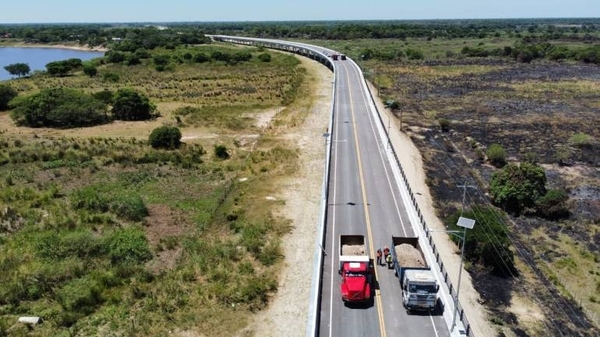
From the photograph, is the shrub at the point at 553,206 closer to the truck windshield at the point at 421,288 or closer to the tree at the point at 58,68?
the truck windshield at the point at 421,288

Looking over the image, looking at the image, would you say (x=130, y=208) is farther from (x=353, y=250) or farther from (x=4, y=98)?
(x=4, y=98)

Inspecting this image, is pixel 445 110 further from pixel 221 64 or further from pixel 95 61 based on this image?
pixel 95 61

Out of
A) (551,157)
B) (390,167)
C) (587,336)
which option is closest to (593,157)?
(551,157)

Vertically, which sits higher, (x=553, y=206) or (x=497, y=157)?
(x=497, y=157)

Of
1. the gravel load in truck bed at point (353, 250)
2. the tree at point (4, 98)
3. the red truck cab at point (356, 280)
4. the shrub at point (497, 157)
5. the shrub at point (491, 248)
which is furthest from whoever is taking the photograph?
the tree at point (4, 98)

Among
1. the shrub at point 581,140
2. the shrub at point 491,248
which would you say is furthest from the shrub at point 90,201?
the shrub at point 581,140

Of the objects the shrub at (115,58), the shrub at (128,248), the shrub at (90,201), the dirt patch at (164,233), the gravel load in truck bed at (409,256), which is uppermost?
the shrub at (115,58)

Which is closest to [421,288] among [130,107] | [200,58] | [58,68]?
[130,107]

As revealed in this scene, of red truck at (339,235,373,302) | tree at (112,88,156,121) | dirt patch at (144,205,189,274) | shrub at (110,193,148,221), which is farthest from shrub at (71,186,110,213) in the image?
tree at (112,88,156,121)
